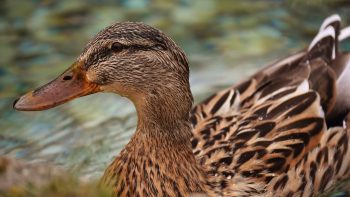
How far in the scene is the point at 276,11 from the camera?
9094mm

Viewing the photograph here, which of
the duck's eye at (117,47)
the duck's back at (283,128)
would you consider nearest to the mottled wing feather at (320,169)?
the duck's back at (283,128)

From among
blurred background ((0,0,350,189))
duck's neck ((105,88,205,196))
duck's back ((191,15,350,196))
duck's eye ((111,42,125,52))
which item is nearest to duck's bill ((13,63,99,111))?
duck's eye ((111,42,125,52))

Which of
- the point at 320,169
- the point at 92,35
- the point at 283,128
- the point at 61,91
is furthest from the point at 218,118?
the point at 92,35

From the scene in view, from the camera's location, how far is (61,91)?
5430 millimetres

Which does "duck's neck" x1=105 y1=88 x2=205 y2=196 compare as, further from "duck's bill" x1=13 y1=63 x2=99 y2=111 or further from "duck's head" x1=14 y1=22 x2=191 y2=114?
"duck's bill" x1=13 y1=63 x2=99 y2=111

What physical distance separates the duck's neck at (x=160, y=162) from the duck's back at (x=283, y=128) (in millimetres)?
222

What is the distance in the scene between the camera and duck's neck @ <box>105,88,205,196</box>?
5656 mm

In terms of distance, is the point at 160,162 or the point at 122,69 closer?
the point at 122,69

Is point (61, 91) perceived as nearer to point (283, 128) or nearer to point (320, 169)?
point (283, 128)

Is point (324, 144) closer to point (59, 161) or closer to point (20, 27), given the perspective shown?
point (59, 161)

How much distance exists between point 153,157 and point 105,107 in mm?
2117

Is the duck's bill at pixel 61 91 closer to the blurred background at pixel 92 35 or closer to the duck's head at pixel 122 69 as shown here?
the duck's head at pixel 122 69

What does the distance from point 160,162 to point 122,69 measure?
2.29ft

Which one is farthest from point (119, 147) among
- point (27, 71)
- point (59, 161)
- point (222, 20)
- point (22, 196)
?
point (22, 196)
